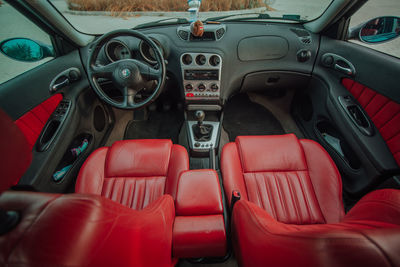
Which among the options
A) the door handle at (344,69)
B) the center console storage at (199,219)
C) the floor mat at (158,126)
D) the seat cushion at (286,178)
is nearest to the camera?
the center console storage at (199,219)

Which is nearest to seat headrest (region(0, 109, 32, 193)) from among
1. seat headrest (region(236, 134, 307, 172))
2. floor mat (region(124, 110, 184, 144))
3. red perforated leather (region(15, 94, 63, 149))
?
red perforated leather (region(15, 94, 63, 149))

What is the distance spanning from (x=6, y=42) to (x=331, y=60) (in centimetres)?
254

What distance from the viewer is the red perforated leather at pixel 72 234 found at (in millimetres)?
334

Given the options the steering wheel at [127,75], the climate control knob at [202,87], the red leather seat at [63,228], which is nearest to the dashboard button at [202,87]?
the climate control knob at [202,87]

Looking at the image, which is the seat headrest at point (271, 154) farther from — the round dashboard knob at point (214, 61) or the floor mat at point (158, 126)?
the floor mat at point (158, 126)

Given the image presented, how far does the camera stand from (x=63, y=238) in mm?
361

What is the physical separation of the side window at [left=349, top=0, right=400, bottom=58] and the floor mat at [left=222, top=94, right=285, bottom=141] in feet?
3.72

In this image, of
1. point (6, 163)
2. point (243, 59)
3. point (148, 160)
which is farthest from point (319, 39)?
point (6, 163)

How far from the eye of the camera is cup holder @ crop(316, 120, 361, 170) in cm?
142

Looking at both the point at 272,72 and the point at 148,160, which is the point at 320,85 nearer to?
the point at 272,72

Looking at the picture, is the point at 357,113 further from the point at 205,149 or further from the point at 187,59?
the point at 187,59

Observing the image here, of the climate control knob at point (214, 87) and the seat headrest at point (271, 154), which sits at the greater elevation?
the climate control knob at point (214, 87)

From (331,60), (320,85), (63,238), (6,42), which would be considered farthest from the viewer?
(320,85)

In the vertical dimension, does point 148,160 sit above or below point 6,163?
below
